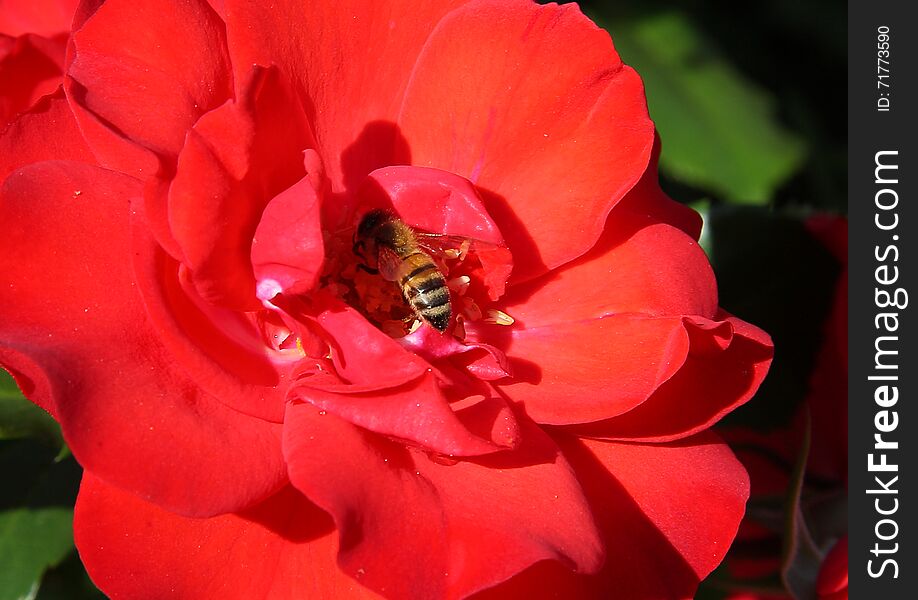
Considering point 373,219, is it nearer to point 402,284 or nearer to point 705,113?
point 402,284

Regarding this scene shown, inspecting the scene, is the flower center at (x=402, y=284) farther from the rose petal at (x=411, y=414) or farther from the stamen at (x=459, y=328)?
the rose petal at (x=411, y=414)

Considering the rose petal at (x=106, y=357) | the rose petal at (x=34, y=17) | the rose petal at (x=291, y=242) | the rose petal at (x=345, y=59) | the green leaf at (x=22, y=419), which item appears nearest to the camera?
the rose petal at (x=106, y=357)

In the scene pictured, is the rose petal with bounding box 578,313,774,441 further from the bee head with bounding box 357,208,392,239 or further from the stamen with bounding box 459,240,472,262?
the bee head with bounding box 357,208,392,239

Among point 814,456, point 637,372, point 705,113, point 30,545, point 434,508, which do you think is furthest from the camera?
point 705,113

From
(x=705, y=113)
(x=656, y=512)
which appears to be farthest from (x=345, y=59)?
(x=705, y=113)

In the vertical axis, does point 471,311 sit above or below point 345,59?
below

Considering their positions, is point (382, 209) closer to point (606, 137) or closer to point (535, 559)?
point (606, 137)

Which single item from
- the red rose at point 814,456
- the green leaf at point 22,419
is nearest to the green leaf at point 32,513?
the green leaf at point 22,419

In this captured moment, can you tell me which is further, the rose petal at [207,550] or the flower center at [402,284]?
the flower center at [402,284]
